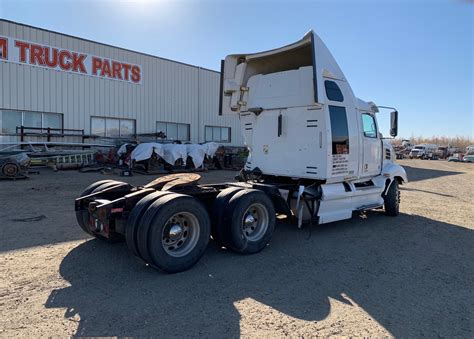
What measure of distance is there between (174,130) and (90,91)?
19.6 ft

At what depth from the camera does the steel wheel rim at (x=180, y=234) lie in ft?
15.8

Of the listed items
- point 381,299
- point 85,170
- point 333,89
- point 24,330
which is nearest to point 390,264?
point 381,299

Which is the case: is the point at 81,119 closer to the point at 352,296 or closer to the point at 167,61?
the point at 167,61

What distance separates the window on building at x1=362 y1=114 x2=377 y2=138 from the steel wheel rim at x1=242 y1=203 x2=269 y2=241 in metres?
3.55

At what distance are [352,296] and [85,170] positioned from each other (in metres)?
15.3

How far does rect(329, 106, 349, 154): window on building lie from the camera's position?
7.02 meters

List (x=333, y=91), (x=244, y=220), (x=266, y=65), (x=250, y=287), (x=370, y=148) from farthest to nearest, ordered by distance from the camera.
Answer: (x=370, y=148)
(x=266, y=65)
(x=333, y=91)
(x=244, y=220)
(x=250, y=287)

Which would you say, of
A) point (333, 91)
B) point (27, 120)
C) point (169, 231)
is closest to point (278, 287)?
point (169, 231)

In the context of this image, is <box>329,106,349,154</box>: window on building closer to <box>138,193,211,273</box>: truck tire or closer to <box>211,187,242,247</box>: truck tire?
<box>211,187,242,247</box>: truck tire

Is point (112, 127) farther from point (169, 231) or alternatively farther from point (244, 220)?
point (169, 231)

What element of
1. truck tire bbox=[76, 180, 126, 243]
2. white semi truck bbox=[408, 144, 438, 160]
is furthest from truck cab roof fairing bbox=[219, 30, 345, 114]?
white semi truck bbox=[408, 144, 438, 160]

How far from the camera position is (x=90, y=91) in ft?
65.1

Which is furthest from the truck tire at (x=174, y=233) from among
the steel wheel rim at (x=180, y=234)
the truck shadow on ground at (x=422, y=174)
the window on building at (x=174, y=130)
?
the window on building at (x=174, y=130)

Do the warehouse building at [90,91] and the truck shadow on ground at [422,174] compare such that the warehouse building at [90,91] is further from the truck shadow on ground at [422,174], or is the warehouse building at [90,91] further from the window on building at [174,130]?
the truck shadow on ground at [422,174]
